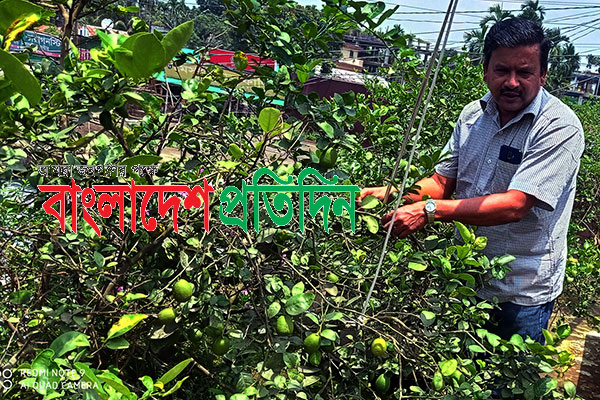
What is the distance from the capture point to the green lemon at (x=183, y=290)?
57.7 inches

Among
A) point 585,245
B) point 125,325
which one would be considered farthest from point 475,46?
point 125,325

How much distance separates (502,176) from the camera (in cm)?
214

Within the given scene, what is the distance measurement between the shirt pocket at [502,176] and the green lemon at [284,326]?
106 cm

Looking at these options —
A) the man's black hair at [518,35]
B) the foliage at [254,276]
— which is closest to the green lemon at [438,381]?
the foliage at [254,276]

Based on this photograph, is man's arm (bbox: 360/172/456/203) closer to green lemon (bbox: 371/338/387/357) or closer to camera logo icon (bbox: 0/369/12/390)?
green lemon (bbox: 371/338/387/357)

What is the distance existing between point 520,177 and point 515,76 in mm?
371

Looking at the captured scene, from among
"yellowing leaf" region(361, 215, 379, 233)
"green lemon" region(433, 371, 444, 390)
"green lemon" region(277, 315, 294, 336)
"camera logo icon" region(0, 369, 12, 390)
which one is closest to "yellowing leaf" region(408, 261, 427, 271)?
"yellowing leaf" region(361, 215, 379, 233)

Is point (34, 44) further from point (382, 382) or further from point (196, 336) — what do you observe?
point (382, 382)

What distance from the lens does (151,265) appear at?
171cm

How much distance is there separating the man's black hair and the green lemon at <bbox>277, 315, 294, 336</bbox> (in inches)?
49.0

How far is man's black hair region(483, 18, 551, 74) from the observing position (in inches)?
78.7

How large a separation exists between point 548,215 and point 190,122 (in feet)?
4.18

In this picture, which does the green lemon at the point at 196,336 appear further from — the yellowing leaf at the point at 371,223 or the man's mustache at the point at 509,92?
the man's mustache at the point at 509,92

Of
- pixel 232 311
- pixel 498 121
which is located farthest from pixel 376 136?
pixel 232 311
